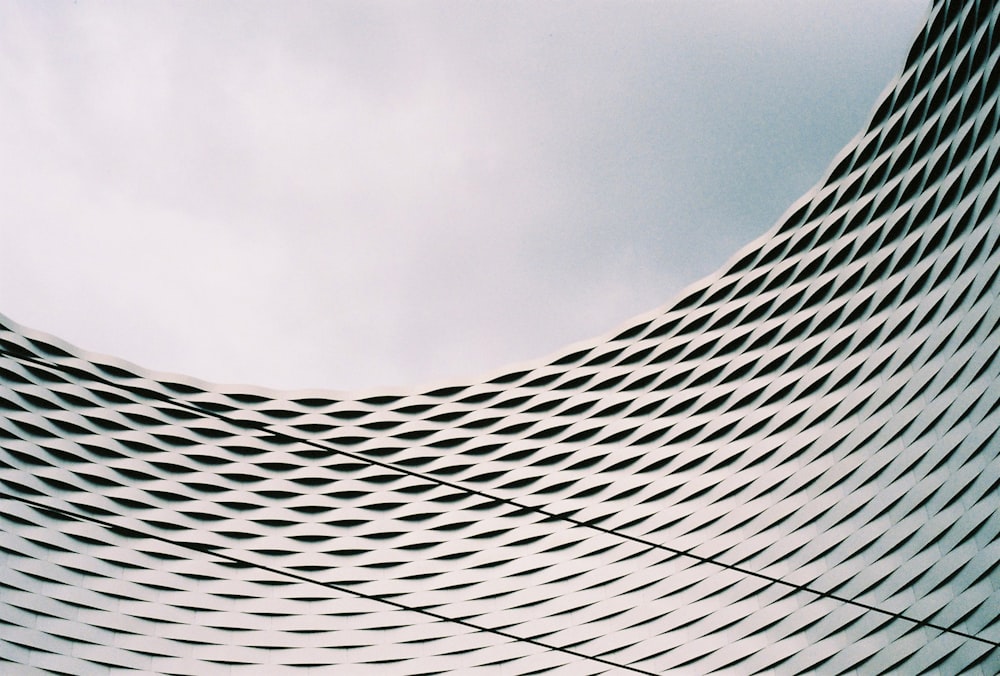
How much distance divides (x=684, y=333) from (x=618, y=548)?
678cm

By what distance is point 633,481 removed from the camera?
87.6 ft

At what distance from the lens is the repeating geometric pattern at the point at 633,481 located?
20.9m

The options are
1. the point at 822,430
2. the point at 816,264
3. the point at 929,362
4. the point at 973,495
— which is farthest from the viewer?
the point at 816,264

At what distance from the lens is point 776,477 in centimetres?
2422

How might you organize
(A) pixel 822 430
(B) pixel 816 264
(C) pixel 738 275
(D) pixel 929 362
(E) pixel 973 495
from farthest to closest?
(C) pixel 738 275 < (B) pixel 816 264 < (A) pixel 822 430 < (D) pixel 929 362 < (E) pixel 973 495

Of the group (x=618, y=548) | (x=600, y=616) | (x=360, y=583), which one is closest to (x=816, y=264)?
(x=618, y=548)

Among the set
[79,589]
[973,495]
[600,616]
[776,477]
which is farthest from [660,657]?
[79,589]

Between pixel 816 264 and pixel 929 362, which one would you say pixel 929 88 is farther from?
pixel 929 362

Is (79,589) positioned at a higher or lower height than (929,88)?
lower

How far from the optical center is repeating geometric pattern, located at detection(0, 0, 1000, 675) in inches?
823

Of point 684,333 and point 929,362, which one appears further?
point 684,333

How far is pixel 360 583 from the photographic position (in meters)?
27.0

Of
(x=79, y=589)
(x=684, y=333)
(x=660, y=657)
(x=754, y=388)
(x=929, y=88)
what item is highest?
(x=929, y=88)

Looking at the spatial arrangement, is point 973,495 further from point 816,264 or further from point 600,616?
point 600,616
